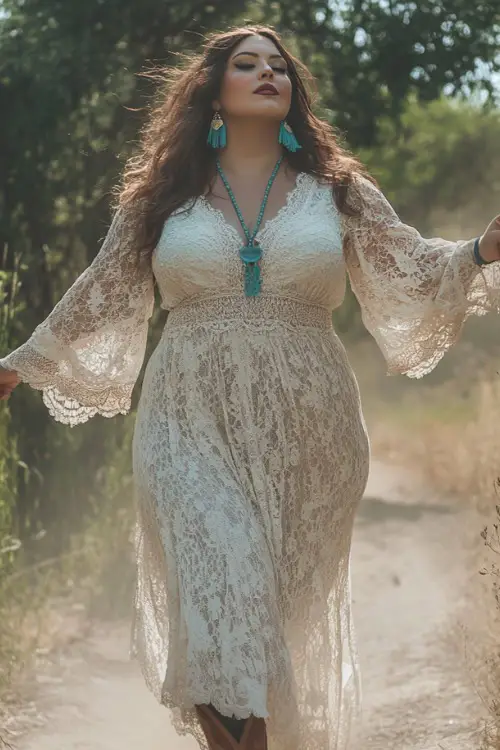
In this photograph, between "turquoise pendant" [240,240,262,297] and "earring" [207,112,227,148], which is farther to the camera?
"earring" [207,112,227,148]

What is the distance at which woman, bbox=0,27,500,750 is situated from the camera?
11.1 feet

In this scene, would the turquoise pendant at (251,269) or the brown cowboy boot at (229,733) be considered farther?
the turquoise pendant at (251,269)

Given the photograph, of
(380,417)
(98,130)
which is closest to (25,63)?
(98,130)

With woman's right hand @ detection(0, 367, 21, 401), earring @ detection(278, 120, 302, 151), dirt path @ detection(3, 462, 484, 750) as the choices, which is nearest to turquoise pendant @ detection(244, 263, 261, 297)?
earring @ detection(278, 120, 302, 151)

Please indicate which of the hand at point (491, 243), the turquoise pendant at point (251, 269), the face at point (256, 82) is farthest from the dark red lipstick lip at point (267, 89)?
the hand at point (491, 243)

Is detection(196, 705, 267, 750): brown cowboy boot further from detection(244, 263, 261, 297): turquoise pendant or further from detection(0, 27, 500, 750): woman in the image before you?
detection(244, 263, 261, 297): turquoise pendant

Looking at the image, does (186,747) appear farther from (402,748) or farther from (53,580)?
(53,580)

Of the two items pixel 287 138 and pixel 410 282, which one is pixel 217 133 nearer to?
pixel 287 138

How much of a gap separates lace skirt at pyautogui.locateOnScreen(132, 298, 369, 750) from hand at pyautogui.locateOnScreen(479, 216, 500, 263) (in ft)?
1.50

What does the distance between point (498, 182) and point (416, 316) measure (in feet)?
43.0

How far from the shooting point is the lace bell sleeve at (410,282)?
3717 mm

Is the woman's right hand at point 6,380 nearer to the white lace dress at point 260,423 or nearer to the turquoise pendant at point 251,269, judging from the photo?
the white lace dress at point 260,423

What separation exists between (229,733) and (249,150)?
5.06 feet

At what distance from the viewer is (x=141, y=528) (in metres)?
3.76
